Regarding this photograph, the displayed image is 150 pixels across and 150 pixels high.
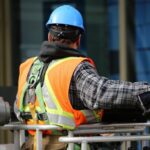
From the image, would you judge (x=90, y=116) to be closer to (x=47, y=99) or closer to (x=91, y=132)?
(x=91, y=132)

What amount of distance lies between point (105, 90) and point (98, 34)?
4376mm

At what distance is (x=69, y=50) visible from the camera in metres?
3.30

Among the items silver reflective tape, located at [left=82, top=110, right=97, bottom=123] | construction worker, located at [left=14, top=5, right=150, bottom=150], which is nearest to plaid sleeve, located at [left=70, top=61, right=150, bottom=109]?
construction worker, located at [left=14, top=5, right=150, bottom=150]

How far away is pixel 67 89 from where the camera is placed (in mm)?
3225

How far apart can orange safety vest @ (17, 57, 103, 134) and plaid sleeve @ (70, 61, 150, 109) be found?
0.08 m

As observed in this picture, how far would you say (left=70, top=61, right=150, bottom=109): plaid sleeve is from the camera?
305 cm

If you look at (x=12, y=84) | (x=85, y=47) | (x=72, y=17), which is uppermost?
(x=72, y=17)

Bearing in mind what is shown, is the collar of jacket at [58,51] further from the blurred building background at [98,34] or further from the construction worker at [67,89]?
the blurred building background at [98,34]

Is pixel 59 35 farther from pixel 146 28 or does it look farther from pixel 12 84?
pixel 12 84

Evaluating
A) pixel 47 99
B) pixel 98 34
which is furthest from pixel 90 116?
pixel 98 34

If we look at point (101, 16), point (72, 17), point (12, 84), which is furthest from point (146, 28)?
point (72, 17)

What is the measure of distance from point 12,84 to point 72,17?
4.50 metres

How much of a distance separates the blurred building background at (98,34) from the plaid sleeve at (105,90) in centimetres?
404

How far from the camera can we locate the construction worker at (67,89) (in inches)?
121
